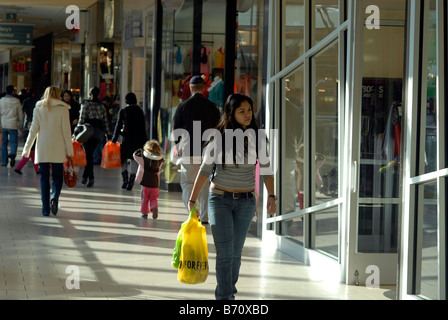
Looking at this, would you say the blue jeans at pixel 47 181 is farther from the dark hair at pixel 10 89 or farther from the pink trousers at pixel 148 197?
the dark hair at pixel 10 89

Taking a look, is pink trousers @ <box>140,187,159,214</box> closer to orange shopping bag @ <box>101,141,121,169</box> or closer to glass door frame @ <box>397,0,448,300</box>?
orange shopping bag @ <box>101,141,121,169</box>

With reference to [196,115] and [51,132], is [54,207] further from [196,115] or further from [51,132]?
[196,115]

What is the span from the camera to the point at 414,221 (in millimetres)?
6219

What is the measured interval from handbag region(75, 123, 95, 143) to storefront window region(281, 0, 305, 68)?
6.80m

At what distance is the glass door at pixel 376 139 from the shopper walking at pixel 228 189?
153 cm

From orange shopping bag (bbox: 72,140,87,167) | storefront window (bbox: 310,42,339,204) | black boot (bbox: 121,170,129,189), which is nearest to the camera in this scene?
storefront window (bbox: 310,42,339,204)

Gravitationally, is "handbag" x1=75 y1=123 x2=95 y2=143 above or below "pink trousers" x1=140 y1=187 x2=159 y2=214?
above

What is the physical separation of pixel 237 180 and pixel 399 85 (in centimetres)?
248

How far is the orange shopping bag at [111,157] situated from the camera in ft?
50.9

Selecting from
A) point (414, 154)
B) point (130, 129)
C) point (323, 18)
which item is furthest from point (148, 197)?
point (414, 154)

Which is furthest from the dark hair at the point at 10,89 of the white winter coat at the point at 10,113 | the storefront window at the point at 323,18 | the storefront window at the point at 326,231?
the storefront window at the point at 326,231

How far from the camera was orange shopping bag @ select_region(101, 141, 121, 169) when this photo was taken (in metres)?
15.5

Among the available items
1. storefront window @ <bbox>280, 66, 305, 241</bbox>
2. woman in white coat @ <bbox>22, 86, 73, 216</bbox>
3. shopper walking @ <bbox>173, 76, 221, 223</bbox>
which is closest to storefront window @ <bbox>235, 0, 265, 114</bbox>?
shopper walking @ <bbox>173, 76, 221, 223</bbox>

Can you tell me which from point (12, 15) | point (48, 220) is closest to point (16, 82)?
point (12, 15)
